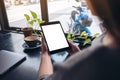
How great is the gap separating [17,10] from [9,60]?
0.68m

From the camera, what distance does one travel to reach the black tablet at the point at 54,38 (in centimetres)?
97

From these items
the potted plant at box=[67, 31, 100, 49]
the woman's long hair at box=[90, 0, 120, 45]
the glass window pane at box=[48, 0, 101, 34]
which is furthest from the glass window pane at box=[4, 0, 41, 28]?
the woman's long hair at box=[90, 0, 120, 45]

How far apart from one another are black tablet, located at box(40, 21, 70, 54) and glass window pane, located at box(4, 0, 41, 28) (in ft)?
1.56

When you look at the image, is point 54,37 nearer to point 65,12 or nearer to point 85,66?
point 65,12

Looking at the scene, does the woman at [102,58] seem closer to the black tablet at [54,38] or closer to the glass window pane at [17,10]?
the black tablet at [54,38]

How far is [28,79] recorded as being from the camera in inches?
33.4

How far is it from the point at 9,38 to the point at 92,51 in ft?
3.67

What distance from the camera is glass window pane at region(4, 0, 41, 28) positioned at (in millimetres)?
1478

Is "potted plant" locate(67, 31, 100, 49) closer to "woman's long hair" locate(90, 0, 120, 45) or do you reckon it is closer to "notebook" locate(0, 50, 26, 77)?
"notebook" locate(0, 50, 26, 77)

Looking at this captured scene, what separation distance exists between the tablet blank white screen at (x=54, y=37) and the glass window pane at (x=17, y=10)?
18.9 inches

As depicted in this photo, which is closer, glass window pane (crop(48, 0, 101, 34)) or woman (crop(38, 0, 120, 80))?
woman (crop(38, 0, 120, 80))

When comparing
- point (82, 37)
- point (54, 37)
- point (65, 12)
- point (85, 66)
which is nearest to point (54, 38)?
point (54, 37)

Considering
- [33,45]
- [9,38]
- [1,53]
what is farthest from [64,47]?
[9,38]

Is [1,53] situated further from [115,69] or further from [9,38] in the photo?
[115,69]
